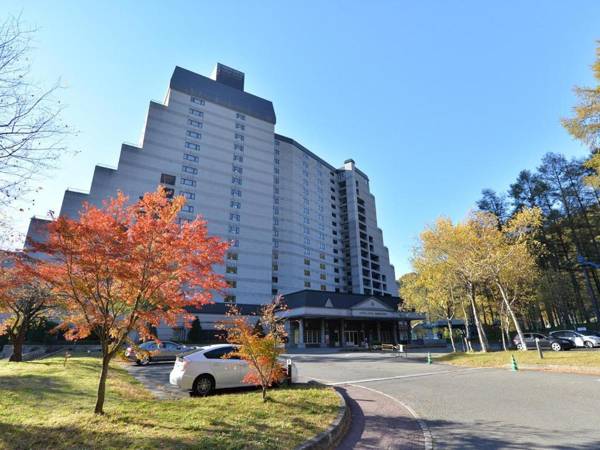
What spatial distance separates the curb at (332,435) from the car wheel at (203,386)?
482 cm

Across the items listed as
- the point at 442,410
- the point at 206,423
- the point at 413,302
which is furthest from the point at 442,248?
the point at 206,423

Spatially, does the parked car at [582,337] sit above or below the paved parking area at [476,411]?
above

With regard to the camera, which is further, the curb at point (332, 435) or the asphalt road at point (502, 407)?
the asphalt road at point (502, 407)

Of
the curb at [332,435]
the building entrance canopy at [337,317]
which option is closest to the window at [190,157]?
the building entrance canopy at [337,317]

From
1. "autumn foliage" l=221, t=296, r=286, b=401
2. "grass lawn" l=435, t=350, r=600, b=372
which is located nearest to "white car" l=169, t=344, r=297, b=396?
"autumn foliage" l=221, t=296, r=286, b=401

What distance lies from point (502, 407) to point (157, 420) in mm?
8342

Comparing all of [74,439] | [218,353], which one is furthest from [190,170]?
[74,439]

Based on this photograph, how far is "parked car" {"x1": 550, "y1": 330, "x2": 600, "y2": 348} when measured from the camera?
24.7 metres

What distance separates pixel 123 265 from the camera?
23.3 feet

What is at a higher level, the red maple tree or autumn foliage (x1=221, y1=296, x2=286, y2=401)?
the red maple tree

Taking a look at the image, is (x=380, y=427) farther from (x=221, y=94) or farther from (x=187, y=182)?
(x=221, y=94)

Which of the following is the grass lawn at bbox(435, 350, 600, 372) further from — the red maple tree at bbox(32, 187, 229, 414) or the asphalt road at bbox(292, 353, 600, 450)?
the red maple tree at bbox(32, 187, 229, 414)

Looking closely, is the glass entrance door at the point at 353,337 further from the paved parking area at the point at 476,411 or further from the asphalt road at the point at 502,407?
the paved parking area at the point at 476,411

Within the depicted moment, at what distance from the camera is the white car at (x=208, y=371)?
32.6 feet
